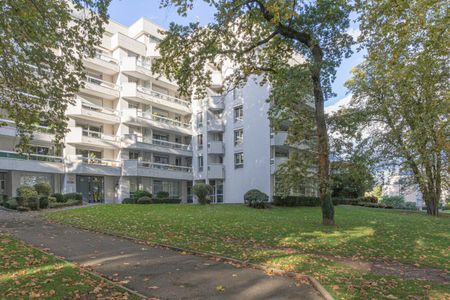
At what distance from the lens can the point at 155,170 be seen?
3994 cm

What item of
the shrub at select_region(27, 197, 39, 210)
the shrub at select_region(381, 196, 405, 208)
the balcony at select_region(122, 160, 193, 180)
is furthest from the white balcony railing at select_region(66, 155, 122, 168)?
the shrub at select_region(381, 196, 405, 208)

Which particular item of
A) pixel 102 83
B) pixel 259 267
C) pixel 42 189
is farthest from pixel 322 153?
pixel 102 83

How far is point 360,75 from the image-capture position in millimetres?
29688

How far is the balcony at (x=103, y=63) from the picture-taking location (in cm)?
3712

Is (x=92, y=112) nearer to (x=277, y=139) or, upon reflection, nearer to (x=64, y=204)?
(x=64, y=204)

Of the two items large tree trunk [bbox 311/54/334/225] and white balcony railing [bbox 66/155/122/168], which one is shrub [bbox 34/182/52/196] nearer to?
white balcony railing [bbox 66/155/122/168]

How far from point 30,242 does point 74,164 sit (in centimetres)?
2473

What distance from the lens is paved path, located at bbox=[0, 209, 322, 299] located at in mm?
6207

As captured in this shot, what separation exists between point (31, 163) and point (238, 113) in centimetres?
2118

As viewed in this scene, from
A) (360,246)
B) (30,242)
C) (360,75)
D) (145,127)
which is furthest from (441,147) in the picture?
(145,127)

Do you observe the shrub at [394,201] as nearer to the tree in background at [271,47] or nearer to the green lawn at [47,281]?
the tree in background at [271,47]

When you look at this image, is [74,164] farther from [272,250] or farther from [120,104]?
Answer: [272,250]

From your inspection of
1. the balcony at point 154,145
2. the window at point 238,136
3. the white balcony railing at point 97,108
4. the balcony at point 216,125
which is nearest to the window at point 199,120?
the balcony at point 216,125

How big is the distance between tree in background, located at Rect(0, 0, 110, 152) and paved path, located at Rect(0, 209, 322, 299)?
3994 mm
